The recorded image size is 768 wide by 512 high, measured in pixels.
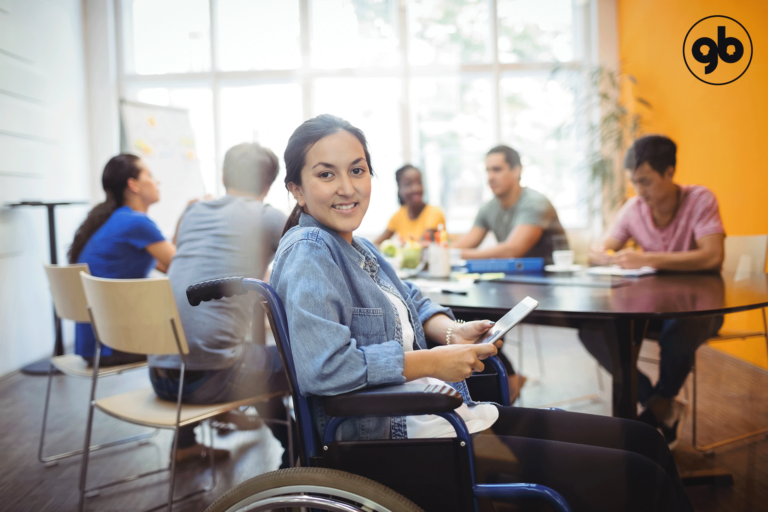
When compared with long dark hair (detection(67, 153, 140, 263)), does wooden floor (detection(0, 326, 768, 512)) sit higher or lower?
lower

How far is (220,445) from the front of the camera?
7.10 feet

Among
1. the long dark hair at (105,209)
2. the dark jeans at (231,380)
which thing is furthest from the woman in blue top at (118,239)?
the dark jeans at (231,380)

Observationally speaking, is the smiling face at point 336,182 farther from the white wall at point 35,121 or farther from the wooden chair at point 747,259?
the wooden chair at point 747,259

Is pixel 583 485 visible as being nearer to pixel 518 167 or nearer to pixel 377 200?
pixel 377 200

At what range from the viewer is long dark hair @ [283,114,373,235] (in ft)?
3.05

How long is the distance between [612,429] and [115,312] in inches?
48.6

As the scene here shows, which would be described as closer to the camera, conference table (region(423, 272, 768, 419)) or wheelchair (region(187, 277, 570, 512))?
wheelchair (region(187, 277, 570, 512))

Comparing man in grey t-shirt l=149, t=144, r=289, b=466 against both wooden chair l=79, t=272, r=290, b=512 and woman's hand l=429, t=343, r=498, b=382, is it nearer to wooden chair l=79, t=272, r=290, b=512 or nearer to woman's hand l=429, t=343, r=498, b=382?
wooden chair l=79, t=272, r=290, b=512

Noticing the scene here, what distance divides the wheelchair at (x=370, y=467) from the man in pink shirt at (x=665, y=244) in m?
0.72

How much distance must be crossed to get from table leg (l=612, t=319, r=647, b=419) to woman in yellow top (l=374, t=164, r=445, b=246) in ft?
6.60

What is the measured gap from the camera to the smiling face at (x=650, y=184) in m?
1.18

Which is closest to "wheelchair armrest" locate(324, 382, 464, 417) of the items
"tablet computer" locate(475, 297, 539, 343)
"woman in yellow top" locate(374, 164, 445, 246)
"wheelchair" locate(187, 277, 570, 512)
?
"wheelchair" locate(187, 277, 570, 512)

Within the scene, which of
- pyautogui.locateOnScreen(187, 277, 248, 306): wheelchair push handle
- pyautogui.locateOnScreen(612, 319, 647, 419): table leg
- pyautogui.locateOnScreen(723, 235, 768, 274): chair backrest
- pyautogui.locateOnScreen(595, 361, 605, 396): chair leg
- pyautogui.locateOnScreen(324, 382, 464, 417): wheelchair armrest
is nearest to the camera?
pyautogui.locateOnScreen(324, 382, 464, 417): wheelchair armrest

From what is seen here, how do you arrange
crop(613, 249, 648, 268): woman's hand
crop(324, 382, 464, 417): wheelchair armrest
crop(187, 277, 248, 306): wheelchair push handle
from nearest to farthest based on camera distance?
crop(324, 382, 464, 417): wheelchair armrest, crop(187, 277, 248, 306): wheelchair push handle, crop(613, 249, 648, 268): woman's hand
